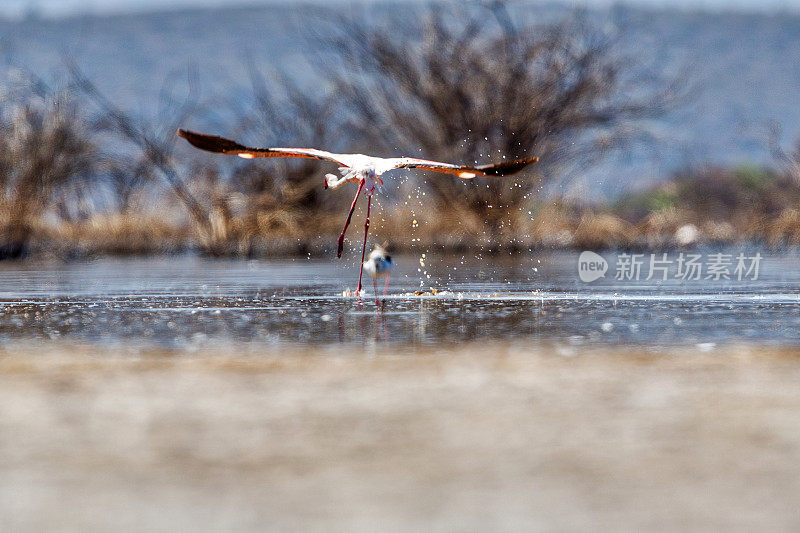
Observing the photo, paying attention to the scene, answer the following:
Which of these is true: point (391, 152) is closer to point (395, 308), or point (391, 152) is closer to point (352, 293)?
point (352, 293)

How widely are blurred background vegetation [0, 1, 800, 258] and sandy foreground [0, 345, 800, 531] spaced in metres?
15.7

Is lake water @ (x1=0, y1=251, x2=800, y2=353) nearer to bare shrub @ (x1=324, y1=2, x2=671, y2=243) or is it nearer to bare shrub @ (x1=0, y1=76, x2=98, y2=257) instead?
bare shrub @ (x1=0, y1=76, x2=98, y2=257)

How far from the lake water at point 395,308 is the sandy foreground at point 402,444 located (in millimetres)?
1444

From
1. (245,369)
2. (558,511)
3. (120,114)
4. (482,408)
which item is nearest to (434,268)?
(120,114)

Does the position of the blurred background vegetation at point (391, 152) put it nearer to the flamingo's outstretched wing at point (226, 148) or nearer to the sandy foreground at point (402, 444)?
the flamingo's outstretched wing at point (226, 148)

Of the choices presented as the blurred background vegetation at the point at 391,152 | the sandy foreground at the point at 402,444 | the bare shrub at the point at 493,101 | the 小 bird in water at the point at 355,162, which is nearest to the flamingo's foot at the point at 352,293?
the 小 bird in water at the point at 355,162

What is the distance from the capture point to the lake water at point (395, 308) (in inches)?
334

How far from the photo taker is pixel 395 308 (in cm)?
1096

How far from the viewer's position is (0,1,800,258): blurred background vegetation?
22.7 m

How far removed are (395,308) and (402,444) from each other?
640cm

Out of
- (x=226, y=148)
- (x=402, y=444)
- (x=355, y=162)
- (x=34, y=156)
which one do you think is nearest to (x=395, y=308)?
(x=355, y=162)

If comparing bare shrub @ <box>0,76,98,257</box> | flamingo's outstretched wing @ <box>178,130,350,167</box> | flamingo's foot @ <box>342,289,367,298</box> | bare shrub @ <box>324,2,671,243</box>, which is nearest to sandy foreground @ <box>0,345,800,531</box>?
flamingo's outstretched wing @ <box>178,130,350,167</box>

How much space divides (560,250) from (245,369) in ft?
54.8

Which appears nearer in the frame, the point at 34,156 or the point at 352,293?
the point at 352,293
